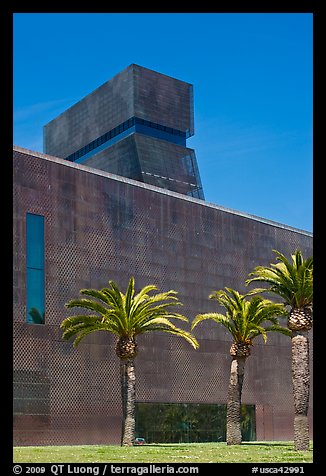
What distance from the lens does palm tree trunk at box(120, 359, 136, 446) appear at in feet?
138

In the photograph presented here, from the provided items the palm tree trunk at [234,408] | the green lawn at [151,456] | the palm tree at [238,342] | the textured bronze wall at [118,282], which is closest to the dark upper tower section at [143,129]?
the textured bronze wall at [118,282]

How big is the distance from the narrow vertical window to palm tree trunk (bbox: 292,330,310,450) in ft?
49.5

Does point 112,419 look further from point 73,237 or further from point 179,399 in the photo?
point 73,237

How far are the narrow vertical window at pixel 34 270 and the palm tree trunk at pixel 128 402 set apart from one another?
6991 millimetres

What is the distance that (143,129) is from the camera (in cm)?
10250

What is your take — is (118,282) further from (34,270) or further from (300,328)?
(300,328)

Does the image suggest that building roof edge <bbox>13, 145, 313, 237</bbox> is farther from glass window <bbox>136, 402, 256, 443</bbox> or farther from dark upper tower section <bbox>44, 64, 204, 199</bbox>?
dark upper tower section <bbox>44, 64, 204, 199</bbox>

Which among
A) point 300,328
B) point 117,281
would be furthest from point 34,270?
point 300,328

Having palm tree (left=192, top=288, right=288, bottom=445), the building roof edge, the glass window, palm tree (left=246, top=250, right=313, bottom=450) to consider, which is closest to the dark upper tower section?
the building roof edge

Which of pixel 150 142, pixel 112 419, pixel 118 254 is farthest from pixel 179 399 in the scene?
pixel 150 142

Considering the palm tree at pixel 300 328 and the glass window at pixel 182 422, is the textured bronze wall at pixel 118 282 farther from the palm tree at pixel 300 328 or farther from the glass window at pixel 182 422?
the palm tree at pixel 300 328

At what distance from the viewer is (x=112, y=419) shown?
50281mm

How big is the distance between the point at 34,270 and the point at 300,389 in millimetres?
16761
